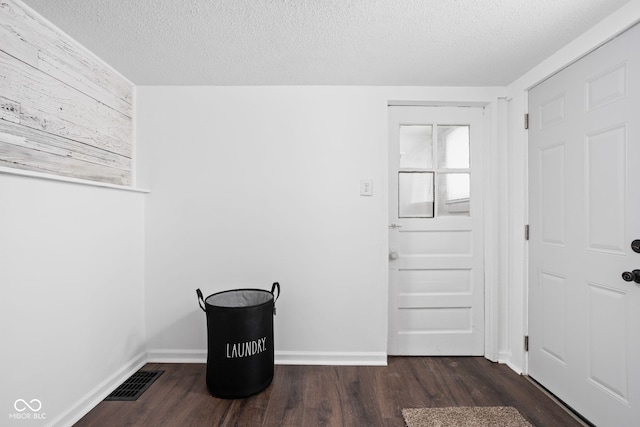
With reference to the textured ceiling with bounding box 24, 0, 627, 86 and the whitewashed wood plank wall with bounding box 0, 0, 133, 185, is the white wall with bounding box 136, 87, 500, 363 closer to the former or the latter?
the textured ceiling with bounding box 24, 0, 627, 86

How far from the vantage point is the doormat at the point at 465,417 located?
168 cm

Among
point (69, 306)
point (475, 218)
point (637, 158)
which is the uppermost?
point (637, 158)

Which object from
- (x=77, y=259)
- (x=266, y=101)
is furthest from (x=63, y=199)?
(x=266, y=101)

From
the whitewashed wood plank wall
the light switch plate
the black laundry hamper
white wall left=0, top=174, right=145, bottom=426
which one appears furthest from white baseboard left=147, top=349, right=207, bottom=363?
the light switch plate

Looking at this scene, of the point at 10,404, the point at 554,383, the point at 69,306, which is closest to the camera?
the point at 10,404

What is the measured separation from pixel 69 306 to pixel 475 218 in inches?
108

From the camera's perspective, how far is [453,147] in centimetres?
254

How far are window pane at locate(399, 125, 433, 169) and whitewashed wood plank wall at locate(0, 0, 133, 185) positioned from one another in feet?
6.99

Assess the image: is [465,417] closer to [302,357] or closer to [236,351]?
[302,357]

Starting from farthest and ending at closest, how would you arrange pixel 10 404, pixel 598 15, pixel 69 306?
pixel 69 306
pixel 598 15
pixel 10 404

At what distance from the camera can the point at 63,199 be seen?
5.37 ft

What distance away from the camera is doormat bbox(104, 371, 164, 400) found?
6.39ft

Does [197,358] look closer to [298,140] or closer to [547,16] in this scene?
[298,140]

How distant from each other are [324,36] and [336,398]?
2.14 metres
